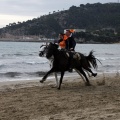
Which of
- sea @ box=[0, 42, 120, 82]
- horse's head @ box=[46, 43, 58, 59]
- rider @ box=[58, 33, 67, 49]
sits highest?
rider @ box=[58, 33, 67, 49]

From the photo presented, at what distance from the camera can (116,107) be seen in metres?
8.05

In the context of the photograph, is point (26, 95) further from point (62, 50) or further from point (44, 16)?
point (44, 16)

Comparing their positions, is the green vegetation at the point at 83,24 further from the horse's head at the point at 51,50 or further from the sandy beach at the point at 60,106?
the sandy beach at the point at 60,106

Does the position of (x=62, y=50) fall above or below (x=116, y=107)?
above

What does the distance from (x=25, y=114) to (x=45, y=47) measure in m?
4.43

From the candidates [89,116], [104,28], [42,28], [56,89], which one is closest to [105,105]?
[89,116]

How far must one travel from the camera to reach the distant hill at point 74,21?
5352 inches

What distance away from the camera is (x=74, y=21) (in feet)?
456

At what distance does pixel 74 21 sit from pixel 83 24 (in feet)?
12.1

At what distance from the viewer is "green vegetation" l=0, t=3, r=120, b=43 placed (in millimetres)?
133875

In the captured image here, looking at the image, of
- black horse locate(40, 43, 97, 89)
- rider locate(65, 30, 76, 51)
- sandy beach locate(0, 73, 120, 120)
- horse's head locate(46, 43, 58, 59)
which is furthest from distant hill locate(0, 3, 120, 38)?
sandy beach locate(0, 73, 120, 120)

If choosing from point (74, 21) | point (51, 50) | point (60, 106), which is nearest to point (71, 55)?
point (51, 50)

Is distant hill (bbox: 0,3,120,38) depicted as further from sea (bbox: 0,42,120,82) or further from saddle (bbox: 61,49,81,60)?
saddle (bbox: 61,49,81,60)

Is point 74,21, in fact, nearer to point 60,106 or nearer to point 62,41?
point 62,41
